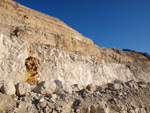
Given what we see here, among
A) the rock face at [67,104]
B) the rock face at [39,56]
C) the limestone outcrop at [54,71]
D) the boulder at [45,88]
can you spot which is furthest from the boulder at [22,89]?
the rock face at [39,56]

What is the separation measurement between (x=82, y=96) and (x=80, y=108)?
2.92 feet

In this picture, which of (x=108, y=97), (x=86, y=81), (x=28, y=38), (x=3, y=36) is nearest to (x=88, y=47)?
(x=86, y=81)

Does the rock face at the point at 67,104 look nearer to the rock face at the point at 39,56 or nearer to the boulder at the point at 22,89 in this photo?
the boulder at the point at 22,89

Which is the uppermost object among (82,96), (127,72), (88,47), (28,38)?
(88,47)

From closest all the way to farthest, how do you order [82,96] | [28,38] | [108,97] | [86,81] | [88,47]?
[82,96] < [108,97] < [28,38] < [86,81] < [88,47]

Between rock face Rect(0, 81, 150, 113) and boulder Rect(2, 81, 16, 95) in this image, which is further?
boulder Rect(2, 81, 16, 95)

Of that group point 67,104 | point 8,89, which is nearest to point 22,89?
point 8,89

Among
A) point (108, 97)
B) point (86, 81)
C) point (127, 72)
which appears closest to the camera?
point (108, 97)

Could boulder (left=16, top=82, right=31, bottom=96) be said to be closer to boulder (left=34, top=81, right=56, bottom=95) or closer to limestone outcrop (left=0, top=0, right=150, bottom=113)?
limestone outcrop (left=0, top=0, right=150, bottom=113)

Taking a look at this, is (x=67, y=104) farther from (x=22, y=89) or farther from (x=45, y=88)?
(x=22, y=89)

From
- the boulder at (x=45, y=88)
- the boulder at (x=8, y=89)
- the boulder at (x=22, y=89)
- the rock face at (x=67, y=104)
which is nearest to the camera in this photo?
the rock face at (x=67, y=104)

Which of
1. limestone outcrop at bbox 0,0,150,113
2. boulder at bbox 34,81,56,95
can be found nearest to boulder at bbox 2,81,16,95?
limestone outcrop at bbox 0,0,150,113

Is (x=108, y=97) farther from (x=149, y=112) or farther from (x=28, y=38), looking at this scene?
(x=28, y=38)

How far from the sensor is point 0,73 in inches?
228
